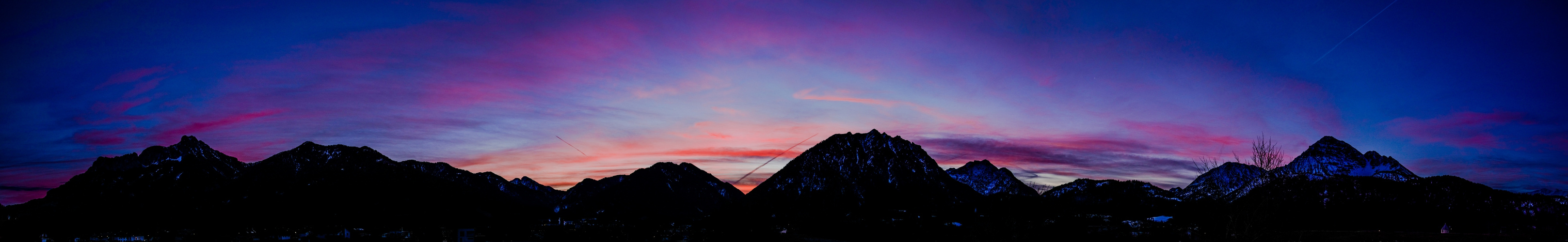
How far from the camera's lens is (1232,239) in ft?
126

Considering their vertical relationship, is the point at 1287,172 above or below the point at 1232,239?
above

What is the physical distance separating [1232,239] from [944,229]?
145 meters

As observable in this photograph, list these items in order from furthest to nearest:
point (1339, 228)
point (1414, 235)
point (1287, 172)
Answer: point (1339, 228) < point (1414, 235) < point (1287, 172)

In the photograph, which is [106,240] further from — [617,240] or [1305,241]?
[1305,241]

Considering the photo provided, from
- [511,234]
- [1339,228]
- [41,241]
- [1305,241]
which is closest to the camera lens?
[1305,241]

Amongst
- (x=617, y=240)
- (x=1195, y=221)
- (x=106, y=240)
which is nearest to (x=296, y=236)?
(x=106, y=240)

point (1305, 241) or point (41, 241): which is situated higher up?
point (41, 241)

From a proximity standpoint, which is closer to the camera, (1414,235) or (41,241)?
(1414,235)

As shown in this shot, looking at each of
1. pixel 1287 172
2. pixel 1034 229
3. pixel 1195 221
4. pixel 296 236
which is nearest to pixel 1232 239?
pixel 1287 172

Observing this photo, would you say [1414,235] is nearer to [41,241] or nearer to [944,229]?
[944,229]

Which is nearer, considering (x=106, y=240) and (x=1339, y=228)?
(x=1339, y=228)

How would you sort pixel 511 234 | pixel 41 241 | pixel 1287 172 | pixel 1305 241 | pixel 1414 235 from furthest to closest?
pixel 511 234 → pixel 41 241 → pixel 1414 235 → pixel 1305 241 → pixel 1287 172

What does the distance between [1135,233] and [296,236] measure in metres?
206

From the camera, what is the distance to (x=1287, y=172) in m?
38.0
